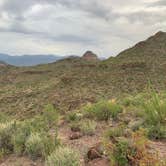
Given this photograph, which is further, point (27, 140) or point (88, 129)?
point (88, 129)

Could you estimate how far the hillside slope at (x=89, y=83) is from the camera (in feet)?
93.7

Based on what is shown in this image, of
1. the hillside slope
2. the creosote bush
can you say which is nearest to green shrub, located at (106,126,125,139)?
the creosote bush

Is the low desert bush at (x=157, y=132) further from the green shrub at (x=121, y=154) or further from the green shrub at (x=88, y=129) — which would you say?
the green shrub at (x=121, y=154)

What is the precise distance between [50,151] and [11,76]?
49.7 meters

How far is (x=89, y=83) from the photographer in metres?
37.0

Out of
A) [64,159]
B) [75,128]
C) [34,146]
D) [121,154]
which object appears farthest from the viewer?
[75,128]

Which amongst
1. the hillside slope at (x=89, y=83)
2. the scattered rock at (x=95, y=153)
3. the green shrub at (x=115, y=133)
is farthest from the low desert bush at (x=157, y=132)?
the hillside slope at (x=89, y=83)

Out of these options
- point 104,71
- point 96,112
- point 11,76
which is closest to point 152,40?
point 104,71

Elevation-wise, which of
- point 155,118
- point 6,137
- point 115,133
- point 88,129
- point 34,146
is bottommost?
point 6,137

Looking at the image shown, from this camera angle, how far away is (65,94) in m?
31.7

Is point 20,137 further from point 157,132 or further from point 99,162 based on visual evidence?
point 157,132

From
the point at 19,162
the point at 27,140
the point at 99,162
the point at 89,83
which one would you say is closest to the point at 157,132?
the point at 99,162

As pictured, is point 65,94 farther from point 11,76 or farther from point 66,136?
point 11,76

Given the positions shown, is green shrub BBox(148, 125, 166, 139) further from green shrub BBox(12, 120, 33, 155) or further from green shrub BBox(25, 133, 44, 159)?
green shrub BBox(12, 120, 33, 155)
